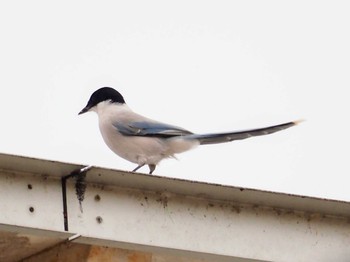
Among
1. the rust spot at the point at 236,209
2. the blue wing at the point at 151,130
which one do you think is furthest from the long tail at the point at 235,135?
the rust spot at the point at 236,209

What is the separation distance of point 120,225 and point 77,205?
215 millimetres

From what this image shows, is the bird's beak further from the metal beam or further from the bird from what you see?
the metal beam

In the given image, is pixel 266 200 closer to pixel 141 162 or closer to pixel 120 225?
pixel 120 225

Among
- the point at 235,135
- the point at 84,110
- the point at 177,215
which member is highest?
the point at 84,110

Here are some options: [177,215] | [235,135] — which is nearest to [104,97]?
[235,135]

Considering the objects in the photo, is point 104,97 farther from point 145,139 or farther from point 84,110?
point 145,139

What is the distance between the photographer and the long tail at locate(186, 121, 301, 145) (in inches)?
259

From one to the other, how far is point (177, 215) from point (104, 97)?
4369 millimetres

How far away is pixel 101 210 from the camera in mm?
4586

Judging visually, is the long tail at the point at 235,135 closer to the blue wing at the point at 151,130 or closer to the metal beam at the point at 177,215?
the blue wing at the point at 151,130

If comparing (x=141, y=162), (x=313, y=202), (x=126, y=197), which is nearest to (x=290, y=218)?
(x=313, y=202)

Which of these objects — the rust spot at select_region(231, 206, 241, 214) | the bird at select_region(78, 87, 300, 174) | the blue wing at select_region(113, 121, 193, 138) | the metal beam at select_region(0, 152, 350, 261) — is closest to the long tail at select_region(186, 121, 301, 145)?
the bird at select_region(78, 87, 300, 174)

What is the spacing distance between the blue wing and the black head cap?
32.6 inches

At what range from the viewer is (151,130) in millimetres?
8070
